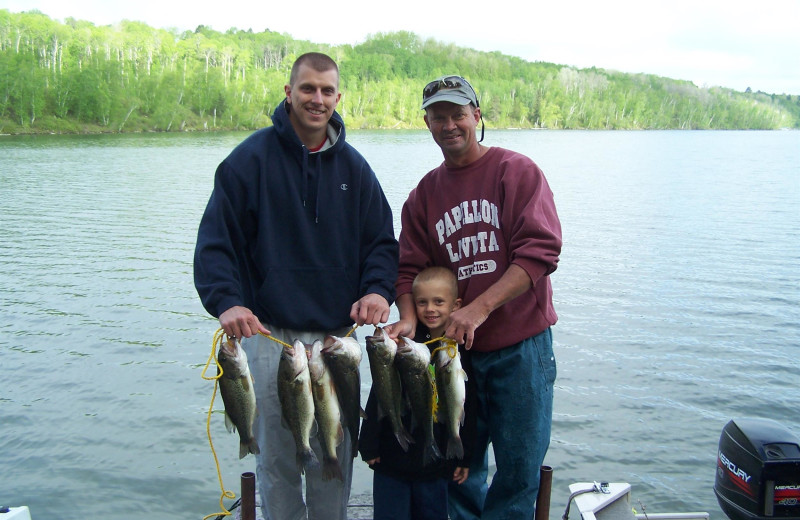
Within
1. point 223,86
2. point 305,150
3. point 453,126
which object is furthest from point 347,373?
point 223,86

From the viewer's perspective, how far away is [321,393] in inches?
155

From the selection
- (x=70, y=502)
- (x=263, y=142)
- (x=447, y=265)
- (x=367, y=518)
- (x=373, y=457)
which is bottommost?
(x=70, y=502)

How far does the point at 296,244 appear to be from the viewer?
410cm

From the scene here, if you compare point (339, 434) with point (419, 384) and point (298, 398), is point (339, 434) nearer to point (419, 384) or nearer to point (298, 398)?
point (298, 398)

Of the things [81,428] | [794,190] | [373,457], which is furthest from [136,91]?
[373,457]

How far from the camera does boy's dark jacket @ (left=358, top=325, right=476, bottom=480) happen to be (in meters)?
4.26

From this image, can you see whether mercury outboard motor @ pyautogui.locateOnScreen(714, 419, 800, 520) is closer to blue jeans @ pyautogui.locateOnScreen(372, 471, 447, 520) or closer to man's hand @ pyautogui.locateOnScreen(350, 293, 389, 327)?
blue jeans @ pyautogui.locateOnScreen(372, 471, 447, 520)

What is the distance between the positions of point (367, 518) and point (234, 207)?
2.65 meters

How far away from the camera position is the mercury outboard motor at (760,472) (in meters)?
4.12

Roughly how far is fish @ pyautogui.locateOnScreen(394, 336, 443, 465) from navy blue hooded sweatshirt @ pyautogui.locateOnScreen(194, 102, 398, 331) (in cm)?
37

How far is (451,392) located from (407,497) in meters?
0.85

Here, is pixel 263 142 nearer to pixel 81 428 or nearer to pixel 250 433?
pixel 250 433

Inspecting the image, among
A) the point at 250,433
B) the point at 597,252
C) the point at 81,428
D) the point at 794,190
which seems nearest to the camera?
the point at 250,433

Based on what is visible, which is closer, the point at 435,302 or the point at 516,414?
the point at 516,414
